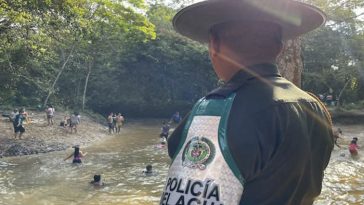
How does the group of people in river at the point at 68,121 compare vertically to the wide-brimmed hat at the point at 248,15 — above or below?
below

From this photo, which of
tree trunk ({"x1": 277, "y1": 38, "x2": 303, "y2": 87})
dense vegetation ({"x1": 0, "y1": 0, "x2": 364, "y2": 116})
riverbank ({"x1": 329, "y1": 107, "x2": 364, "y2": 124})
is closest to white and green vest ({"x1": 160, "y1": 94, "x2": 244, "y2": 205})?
tree trunk ({"x1": 277, "y1": 38, "x2": 303, "y2": 87})

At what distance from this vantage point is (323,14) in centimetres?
191

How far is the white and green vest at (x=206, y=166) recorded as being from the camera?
4.66 feet

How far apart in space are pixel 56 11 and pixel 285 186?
502 inches

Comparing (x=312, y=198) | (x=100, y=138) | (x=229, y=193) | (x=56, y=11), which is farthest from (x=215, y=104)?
(x=100, y=138)

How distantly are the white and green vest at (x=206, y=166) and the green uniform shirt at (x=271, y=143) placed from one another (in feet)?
0.11

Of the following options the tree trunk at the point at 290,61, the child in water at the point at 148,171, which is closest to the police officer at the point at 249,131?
the tree trunk at the point at 290,61

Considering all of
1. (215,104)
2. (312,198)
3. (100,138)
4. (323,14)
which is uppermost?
(323,14)

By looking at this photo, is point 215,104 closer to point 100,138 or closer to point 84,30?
point 84,30

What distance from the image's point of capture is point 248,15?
5.44 ft

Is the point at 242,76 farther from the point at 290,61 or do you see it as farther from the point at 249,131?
the point at 290,61

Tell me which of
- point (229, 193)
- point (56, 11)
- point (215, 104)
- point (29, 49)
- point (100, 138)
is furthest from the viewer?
point (100, 138)

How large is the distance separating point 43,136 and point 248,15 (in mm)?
23748

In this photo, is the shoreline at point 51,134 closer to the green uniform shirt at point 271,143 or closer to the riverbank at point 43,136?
the riverbank at point 43,136
